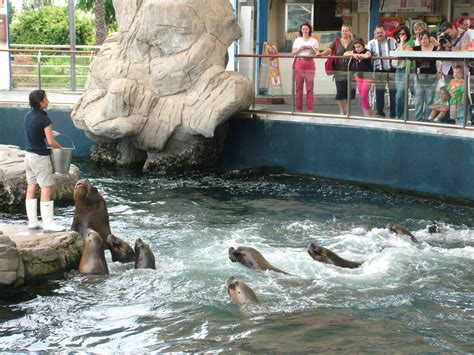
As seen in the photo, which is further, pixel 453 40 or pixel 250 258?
pixel 453 40

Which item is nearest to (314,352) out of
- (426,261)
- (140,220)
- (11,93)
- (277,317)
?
(277,317)

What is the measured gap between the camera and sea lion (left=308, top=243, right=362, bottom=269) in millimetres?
10398

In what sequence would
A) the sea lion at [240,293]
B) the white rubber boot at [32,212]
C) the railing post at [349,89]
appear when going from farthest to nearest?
the railing post at [349,89] < the white rubber boot at [32,212] < the sea lion at [240,293]

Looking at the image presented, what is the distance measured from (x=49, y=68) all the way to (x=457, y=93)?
9.90 meters

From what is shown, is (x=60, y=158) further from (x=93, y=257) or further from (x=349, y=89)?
(x=349, y=89)

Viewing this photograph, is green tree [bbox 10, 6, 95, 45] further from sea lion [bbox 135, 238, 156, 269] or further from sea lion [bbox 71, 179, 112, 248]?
sea lion [bbox 135, 238, 156, 269]

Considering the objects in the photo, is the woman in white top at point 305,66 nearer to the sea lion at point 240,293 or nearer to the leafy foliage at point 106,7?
the sea lion at point 240,293

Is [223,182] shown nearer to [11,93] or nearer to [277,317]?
[11,93]

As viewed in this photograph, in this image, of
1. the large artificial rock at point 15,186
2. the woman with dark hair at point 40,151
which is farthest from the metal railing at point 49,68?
the woman with dark hair at point 40,151

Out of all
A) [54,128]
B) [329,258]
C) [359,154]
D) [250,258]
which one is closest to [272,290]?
[250,258]

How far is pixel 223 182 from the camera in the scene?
1644 cm

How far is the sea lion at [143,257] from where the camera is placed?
10180 mm

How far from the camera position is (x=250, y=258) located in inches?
403

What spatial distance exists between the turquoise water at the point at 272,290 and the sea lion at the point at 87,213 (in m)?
0.76
